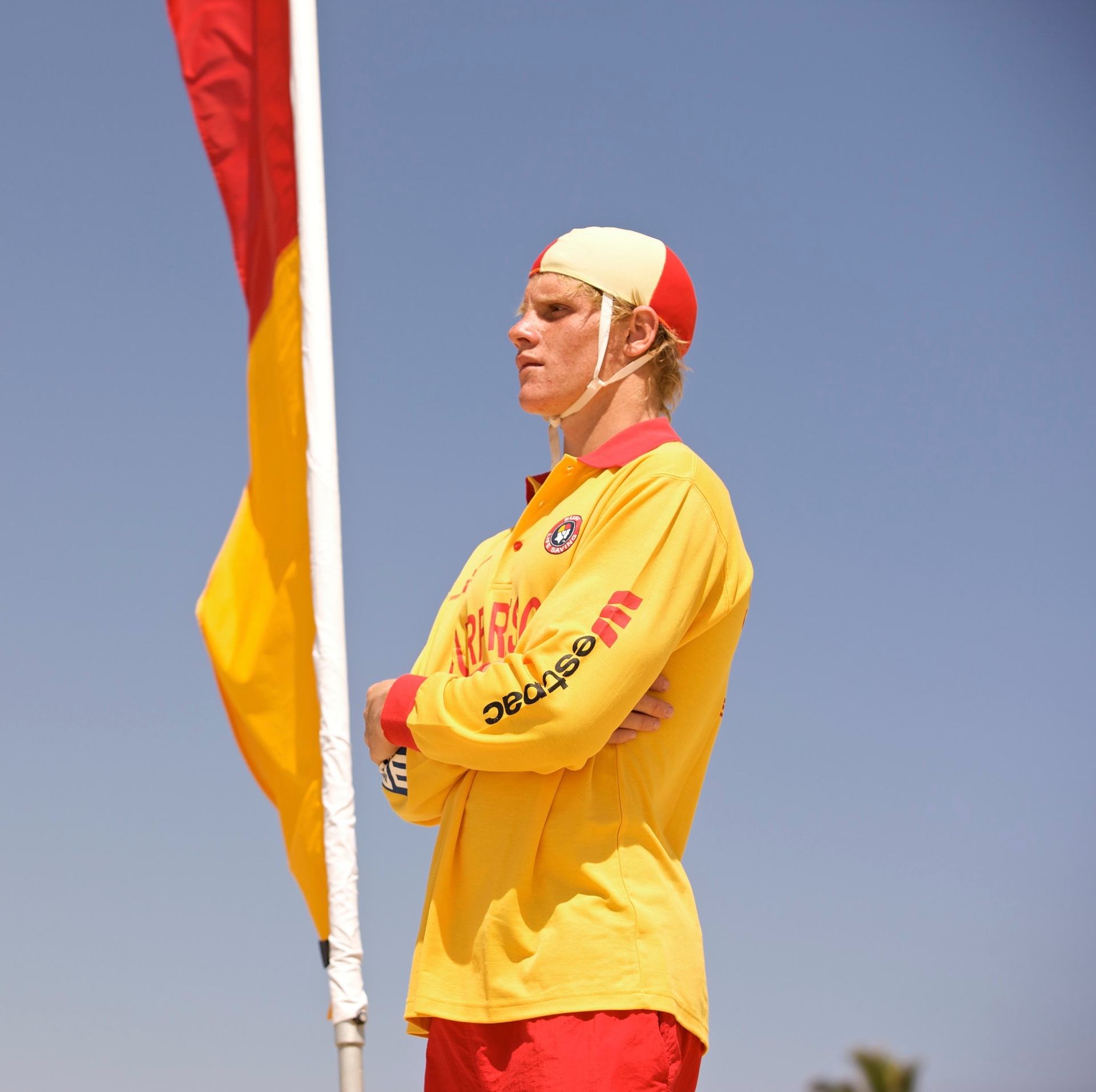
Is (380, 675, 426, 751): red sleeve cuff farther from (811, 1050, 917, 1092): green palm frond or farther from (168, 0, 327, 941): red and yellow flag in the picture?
(811, 1050, 917, 1092): green palm frond

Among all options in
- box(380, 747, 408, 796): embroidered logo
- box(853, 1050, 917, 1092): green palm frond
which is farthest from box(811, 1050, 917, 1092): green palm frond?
box(380, 747, 408, 796): embroidered logo

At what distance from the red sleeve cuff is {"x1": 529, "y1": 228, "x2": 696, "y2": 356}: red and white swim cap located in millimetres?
1307

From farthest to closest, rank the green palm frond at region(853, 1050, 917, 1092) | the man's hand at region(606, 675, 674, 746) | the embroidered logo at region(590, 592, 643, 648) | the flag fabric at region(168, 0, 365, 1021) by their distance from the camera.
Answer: the green palm frond at region(853, 1050, 917, 1092), the man's hand at region(606, 675, 674, 746), the embroidered logo at region(590, 592, 643, 648), the flag fabric at region(168, 0, 365, 1021)

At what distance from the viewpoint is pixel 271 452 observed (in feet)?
10.3

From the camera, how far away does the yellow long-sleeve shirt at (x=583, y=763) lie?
10.3ft

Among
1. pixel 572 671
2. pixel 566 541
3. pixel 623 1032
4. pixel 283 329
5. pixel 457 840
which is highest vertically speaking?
pixel 283 329

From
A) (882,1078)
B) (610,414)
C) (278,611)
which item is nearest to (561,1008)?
(278,611)

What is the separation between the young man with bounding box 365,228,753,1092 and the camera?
311 cm

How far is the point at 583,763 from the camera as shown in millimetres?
3174

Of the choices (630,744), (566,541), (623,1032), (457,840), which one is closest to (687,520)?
(566,541)

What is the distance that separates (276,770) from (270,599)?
38 cm

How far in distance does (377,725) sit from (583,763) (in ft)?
2.02

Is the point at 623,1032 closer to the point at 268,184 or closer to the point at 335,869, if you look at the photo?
the point at 335,869

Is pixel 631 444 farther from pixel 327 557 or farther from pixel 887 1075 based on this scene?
pixel 887 1075
